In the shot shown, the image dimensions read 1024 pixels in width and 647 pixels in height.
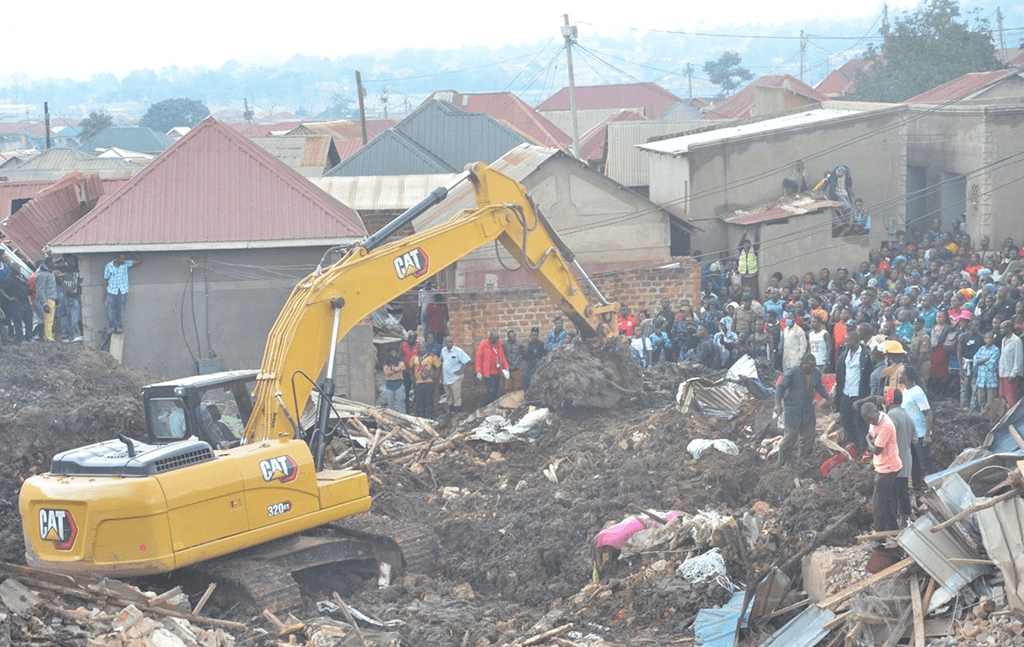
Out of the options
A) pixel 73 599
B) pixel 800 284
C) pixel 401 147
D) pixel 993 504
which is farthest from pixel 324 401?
pixel 401 147

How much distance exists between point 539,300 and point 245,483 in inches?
450

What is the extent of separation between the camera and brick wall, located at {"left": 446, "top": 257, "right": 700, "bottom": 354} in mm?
21578

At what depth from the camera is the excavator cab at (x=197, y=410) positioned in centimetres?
1186

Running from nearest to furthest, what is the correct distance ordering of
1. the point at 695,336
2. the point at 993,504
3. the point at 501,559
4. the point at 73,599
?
1. the point at 993,504
2. the point at 73,599
3. the point at 501,559
4. the point at 695,336

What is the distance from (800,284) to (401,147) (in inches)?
664

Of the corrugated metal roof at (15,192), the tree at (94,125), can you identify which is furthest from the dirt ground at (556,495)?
the tree at (94,125)

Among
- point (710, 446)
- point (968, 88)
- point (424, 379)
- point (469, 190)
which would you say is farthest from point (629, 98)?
point (710, 446)

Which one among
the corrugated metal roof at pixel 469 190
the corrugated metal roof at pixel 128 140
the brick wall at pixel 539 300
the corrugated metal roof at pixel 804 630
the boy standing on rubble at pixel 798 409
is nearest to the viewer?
the corrugated metal roof at pixel 804 630

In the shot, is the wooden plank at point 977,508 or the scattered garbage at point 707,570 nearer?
the wooden plank at point 977,508

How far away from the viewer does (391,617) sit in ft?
36.5

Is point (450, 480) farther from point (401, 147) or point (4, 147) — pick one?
point (4, 147)

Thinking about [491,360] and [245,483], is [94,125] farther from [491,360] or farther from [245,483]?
[245,483]

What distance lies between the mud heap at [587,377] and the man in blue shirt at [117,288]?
7487 mm

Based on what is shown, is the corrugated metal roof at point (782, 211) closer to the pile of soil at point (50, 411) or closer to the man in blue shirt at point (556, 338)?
the man in blue shirt at point (556, 338)
